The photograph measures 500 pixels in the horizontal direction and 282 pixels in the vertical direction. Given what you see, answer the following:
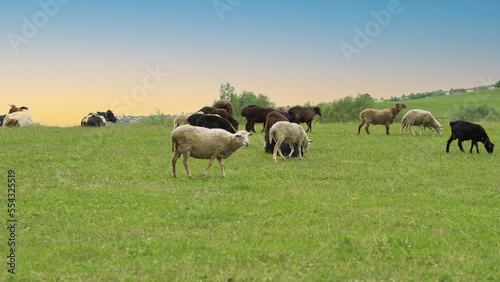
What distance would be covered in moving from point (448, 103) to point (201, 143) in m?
126

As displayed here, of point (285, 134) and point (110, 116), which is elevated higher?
point (110, 116)

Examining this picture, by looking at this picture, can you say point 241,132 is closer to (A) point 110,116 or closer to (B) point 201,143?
(B) point 201,143

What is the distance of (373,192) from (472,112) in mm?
97991

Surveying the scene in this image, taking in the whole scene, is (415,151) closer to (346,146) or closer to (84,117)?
(346,146)

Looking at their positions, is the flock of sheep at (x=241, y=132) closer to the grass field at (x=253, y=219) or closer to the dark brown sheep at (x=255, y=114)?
the dark brown sheep at (x=255, y=114)

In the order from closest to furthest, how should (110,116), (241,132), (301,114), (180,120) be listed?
(241,132) < (180,120) < (301,114) < (110,116)

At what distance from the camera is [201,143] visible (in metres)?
15.3

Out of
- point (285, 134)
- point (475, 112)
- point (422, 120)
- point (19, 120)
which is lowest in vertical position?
point (475, 112)

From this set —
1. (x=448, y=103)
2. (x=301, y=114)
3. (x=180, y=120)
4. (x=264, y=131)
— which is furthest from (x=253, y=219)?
(x=448, y=103)

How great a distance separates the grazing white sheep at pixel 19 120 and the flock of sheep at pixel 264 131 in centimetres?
1581

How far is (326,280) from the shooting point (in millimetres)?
6785

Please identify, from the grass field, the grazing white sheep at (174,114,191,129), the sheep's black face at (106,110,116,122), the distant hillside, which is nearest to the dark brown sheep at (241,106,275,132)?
the grazing white sheep at (174,114,191,129)

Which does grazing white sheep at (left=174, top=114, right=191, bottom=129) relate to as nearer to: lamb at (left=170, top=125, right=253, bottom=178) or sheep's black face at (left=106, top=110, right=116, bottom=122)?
lamb at (left=170, top=125, right=253, bottom=178)

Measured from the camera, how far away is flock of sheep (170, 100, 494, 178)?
1531 centimetres
